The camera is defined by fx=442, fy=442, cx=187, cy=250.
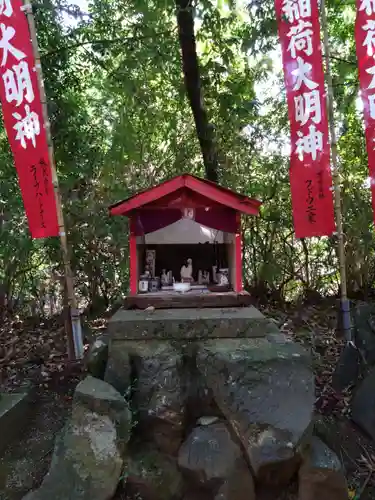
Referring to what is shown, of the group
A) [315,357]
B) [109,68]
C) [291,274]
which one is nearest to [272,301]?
[291,274]

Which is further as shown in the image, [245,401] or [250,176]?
[250,176]

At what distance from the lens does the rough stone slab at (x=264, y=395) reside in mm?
2947

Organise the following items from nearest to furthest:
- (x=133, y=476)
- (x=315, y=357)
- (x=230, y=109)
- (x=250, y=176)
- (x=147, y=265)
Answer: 1. (x=133, y=476)
2. (x=147, y=265)
3. (x=315, y=357)
4. (x=230, y=109)
5. (x=250, y=176)

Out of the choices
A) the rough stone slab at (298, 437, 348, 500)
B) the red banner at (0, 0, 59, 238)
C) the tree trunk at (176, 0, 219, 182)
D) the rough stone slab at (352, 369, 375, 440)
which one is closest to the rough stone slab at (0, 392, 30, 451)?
the red banner at (0, 0, 59, 238)

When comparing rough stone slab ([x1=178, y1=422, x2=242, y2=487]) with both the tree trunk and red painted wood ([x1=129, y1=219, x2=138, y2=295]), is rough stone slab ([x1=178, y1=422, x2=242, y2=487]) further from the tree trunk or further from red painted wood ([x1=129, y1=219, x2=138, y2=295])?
the tree trunk

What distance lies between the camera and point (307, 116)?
14.6 feet

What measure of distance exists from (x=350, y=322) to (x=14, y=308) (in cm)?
497

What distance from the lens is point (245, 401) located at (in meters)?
3.12

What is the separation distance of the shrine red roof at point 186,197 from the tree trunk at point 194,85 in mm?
2219

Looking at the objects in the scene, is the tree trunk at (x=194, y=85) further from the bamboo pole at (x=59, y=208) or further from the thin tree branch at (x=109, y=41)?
the bamboo pole at (x=59, y=208)

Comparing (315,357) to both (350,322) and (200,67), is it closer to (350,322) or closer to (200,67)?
(350,322)

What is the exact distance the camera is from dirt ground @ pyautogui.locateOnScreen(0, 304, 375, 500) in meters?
Answer: 3.36

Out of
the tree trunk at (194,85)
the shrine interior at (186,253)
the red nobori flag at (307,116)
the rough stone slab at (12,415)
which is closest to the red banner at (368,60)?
the red nobori flag at (307,116)

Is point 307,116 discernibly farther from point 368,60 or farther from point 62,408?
point 62,408
